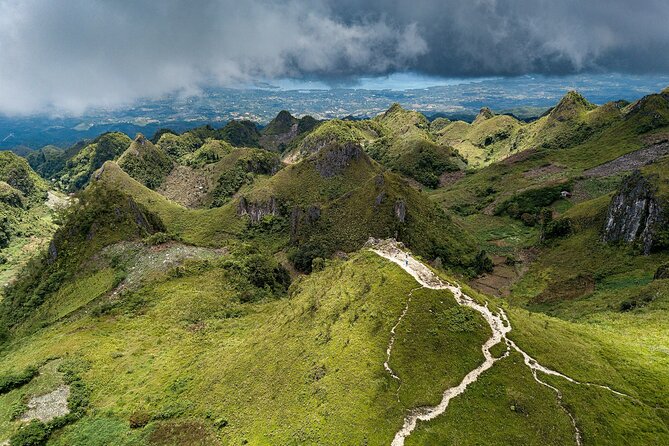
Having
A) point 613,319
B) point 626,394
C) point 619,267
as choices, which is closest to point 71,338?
point 626,394

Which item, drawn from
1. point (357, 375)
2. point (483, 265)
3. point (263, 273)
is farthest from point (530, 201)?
point (357, 375)

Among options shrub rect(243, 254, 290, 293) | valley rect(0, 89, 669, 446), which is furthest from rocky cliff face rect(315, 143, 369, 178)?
shrub rect(243, 254, 290, 293)

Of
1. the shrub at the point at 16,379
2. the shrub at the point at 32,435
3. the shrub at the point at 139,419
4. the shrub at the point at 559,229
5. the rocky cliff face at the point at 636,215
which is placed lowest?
the shrub at the point at 559,229

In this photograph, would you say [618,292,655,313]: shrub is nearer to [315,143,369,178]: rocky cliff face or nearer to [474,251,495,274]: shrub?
[474,251,495,274]: shrub

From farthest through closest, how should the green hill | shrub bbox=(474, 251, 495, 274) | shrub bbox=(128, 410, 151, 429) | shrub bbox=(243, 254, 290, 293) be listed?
the green hill
shrub bbox=(474, 251, 495, 274)
shrub bbox=(243, 254, 290, 293)
shrub bbox=(128, 410, 151, 429)

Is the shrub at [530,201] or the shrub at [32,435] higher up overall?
the shrub at [32,435]

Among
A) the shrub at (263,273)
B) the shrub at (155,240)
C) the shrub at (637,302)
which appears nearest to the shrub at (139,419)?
the shrub at (263,273)

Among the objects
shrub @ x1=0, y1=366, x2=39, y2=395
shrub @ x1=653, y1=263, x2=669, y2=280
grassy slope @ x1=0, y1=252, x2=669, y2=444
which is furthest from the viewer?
shrub @ x1=653, y1=263, x2=669, y2=280

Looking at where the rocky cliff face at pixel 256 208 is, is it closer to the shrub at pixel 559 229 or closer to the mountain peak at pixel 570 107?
the shrub at pixel 559 229
